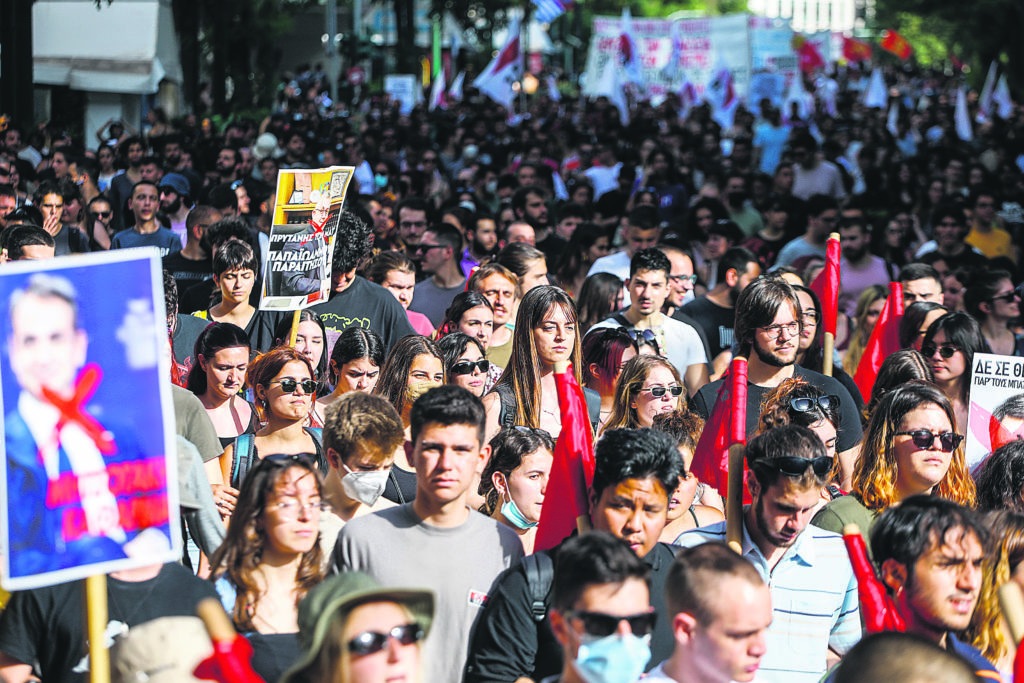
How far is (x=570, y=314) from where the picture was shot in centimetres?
633

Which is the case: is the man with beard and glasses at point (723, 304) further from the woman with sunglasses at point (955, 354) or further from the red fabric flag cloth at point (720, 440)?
the red fabric flag cloth at point (720, 440)

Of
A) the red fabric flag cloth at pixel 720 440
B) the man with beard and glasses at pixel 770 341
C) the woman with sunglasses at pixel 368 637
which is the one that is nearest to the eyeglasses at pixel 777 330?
the man with beard and glasses at pixel 770 341

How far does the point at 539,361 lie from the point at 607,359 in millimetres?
518

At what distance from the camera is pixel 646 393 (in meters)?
5.85

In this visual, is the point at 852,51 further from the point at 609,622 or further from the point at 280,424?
the point at 609,622

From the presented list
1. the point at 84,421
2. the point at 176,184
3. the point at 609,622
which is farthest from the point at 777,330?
the point at 176,184

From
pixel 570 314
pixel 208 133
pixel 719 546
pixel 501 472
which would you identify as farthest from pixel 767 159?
pixel 719 546

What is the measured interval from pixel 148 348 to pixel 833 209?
7917 millimetres

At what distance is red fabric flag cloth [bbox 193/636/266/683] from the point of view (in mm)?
3055

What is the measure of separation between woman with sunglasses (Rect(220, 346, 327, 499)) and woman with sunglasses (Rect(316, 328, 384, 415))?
624 millimetres

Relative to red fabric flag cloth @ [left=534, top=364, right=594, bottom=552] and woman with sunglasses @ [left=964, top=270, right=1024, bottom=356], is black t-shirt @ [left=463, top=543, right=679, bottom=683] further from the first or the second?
woman with sunglasses @ [left=964, top=270, right=1024, bottom=356]

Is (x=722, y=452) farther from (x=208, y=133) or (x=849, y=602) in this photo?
(x=208, y=133)

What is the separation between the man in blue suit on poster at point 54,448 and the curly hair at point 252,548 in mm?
664

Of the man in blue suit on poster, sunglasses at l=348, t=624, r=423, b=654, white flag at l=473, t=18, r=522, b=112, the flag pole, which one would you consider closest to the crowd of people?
sunglasses at l=348, t=624, r=423, b=654
